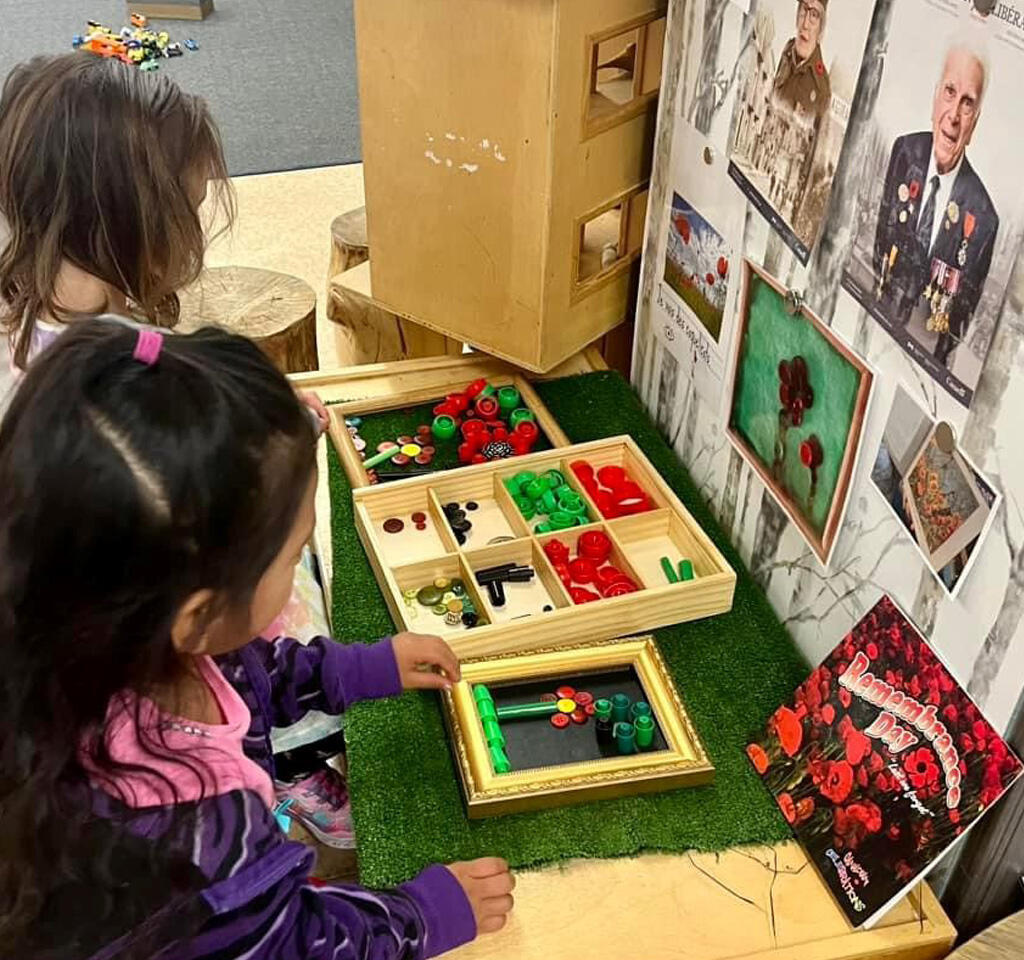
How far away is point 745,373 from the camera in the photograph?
1.14 m

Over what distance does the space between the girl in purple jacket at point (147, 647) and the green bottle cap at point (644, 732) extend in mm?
255

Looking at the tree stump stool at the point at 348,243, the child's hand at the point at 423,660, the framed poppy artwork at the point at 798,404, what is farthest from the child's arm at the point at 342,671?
the tree stump stool at the point at 348,243

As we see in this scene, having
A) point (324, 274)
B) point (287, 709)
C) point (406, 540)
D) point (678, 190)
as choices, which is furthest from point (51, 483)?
point (324, 274)

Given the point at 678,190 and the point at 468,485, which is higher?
the point at 678,190

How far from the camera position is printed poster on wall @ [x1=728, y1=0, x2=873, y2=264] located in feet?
2.95

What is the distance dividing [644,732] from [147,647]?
49 centimetres

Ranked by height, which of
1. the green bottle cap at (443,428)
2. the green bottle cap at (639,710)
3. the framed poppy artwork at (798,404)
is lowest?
the green bottle cap at (443,428)

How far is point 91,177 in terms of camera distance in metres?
1.18

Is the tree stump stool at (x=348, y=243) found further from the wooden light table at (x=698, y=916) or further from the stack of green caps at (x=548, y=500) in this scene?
the wooden light table at (x=698, y=916)

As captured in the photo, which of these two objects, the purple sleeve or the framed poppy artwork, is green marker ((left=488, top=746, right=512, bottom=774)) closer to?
the purple sleeve

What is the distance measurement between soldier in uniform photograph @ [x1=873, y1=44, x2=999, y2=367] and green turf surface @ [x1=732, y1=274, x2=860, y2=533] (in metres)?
0.10

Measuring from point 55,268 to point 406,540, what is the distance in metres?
0.49

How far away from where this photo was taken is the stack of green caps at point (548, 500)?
4.00 ft

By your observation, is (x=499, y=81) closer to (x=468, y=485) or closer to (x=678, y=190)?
(x=678, y=190)
